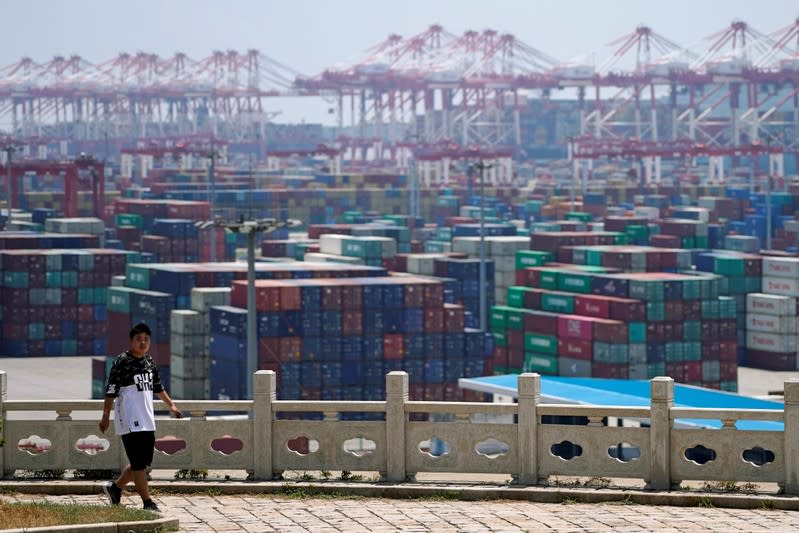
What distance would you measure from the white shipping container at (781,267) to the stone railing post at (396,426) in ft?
222

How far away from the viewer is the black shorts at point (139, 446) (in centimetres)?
1612

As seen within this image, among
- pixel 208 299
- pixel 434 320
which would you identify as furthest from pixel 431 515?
pixel 208 299

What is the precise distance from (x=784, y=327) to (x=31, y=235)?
133 feet

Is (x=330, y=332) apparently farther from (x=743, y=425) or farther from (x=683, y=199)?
(x=683, y=199)

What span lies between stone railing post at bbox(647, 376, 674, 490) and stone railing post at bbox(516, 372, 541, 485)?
1.21 meters

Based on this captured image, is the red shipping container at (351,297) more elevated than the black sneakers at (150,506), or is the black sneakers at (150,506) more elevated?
the black sneakers at (150,506)

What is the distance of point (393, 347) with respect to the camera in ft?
204

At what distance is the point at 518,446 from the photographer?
1866 centimetres

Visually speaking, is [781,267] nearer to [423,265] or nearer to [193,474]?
[423,265]

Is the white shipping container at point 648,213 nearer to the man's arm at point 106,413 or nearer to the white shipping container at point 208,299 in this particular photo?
the white shipping container at point 208,299

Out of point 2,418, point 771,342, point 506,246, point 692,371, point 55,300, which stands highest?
point 2,418

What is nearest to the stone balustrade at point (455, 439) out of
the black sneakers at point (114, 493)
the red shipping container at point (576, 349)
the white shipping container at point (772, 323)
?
the black sneakers at point (114, 493)

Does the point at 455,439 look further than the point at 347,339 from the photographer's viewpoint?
No

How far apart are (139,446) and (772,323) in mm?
70993
